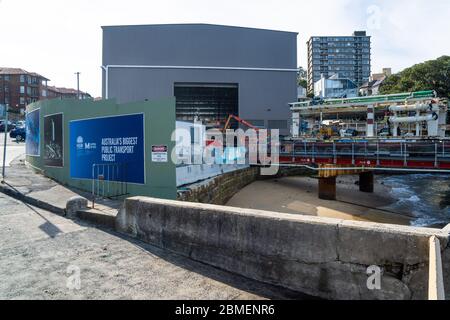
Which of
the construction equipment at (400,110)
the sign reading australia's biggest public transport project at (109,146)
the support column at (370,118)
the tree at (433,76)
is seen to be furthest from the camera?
the tree at (433,76)

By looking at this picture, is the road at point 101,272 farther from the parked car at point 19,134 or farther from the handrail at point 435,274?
the parked car at point 19,134

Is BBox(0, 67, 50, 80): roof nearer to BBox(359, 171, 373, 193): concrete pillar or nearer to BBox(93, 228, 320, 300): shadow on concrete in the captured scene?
BBox(359, 171, 373, 193): concrete pillar

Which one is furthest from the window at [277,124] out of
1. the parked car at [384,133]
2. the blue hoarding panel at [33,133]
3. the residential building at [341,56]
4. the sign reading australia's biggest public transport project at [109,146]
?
the residential building at [341,56]

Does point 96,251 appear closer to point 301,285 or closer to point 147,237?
point 147,237

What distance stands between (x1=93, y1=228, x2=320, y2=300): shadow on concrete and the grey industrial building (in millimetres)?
28846

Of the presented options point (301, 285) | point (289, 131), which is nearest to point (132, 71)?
point (289, 131)

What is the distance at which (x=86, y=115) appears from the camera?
11.7 m

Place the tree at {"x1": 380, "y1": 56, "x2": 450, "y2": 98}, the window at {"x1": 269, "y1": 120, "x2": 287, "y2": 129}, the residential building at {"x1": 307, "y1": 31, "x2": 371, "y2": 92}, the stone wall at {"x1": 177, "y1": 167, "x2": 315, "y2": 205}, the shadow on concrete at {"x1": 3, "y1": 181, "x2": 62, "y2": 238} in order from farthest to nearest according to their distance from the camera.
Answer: the residential building at {"x1": 307, "y1": 31, "x2": 371, "y2": 92}, the tree at {"x1": 380, "y1": 56, "x2": 450, "y2": 98}, the window at {"x1": 269, "y1": 120, "x2": 287, "y2": 129}, the stone wall at {"x1": 177, "y1": 167, "x2": 315, "y2": 205}, the shadow on concrete at {"x1": 3, "y1": 181, "x2": 62, "y2": 238}

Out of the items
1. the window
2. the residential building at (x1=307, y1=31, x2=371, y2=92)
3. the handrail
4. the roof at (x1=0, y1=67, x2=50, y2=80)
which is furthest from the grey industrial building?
the residential building at (x1=307, y1=31, x2=371, y2=92)

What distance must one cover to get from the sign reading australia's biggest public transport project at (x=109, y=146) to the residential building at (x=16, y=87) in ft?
261

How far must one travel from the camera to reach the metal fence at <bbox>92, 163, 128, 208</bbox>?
1055 cm

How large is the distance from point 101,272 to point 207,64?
105 ft

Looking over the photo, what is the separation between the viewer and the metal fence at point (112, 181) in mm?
10547

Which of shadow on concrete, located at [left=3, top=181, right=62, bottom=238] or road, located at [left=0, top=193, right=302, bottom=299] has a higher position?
shadow on concrete, located at [left=3, top=181, right=62, bottom=238]
